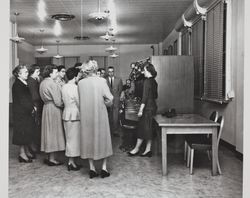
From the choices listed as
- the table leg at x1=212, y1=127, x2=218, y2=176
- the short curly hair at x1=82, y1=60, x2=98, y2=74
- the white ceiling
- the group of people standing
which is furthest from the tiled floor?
the white ceiling

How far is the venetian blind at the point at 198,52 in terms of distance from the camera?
8016 mm

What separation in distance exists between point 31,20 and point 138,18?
368cm

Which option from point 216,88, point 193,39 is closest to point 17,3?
point 193,39

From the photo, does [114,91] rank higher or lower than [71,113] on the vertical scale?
higher

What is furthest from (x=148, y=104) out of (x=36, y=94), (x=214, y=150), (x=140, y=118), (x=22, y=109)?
(x=22, y=109)

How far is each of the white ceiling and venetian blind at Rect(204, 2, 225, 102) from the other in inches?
51.9

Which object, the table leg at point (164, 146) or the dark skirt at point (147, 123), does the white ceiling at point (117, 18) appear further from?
the table leg at point (164, 146)

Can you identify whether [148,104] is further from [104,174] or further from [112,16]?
[112,16]

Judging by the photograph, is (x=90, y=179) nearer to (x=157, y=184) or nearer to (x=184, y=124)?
(x=157, y=184)

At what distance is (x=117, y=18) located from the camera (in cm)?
1011

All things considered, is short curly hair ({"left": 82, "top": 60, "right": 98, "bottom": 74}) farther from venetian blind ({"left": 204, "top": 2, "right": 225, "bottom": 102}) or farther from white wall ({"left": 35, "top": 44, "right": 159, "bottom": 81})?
white wall ({"left": 35, "top": 44, "right": 159, "bottom": 81})

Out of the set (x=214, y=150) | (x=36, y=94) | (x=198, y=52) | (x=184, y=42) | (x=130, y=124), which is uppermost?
(x=184, y=42)

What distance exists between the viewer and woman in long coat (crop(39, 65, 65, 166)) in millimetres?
5277

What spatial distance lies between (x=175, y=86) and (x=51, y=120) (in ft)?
9.46
